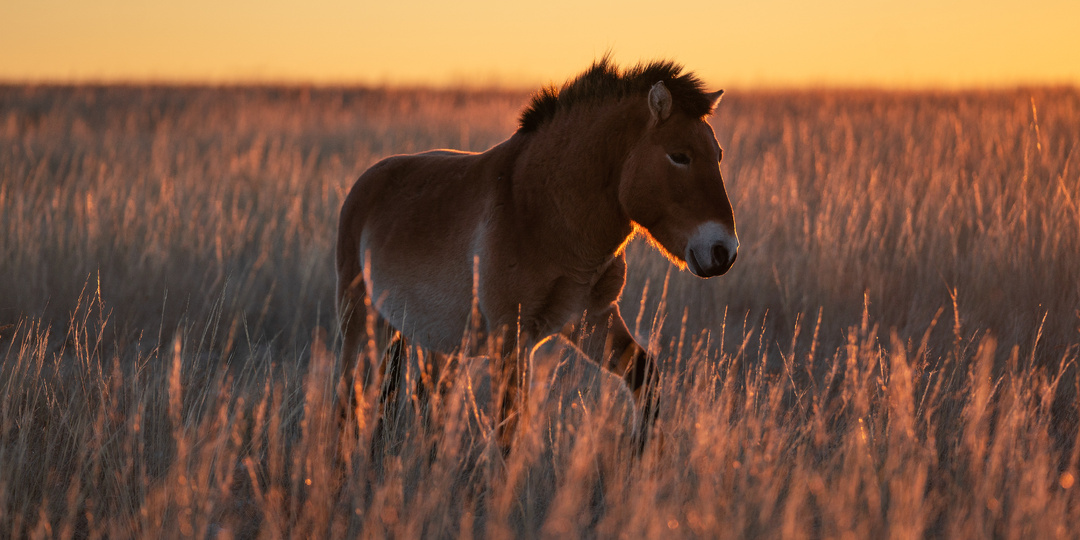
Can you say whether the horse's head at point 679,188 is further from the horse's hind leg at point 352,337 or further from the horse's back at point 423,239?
the horse's hind leg at point 352,337

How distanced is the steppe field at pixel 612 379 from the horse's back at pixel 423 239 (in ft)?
0.98

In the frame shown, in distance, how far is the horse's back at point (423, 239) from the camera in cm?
326

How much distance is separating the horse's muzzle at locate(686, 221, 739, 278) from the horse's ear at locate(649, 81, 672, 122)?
421mm

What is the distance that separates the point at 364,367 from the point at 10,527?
152 centimetres

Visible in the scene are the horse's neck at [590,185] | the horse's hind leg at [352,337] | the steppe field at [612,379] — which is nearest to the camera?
the steppe field at [612,379]

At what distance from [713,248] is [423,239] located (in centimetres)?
131

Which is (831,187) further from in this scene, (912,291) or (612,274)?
(612,274)

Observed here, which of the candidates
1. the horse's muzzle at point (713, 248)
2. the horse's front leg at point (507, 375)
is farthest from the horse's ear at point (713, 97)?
the horse's front leg at point (507, 375)

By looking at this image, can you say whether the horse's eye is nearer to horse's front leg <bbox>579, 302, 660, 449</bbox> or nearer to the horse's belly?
horse's front leg <bbox>579, 302, 660, 449</bbox>

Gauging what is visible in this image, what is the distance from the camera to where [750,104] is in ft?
62.7

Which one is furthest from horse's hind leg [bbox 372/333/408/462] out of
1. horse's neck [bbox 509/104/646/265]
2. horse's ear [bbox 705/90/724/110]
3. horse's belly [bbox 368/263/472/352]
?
horse's ear [bbox 705/90/724/110]

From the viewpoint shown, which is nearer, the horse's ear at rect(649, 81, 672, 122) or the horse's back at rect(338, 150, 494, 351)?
the horse's ear at rect(649, 81, 672, 122)

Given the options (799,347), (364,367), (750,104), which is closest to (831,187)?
(799,347)

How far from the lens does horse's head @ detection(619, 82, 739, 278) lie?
2.71 m
